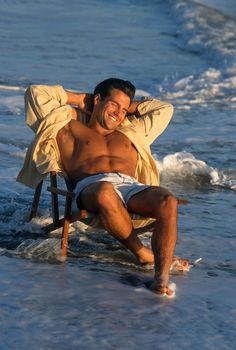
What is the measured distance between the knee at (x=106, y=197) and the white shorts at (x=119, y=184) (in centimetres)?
16

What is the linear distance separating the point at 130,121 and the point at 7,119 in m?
4.29

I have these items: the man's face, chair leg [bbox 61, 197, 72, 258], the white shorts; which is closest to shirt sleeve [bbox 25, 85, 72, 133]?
the man's face

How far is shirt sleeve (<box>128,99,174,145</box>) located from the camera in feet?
23.4

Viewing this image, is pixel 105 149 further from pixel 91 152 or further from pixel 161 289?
pixel 161 289

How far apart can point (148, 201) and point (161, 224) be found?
20cm

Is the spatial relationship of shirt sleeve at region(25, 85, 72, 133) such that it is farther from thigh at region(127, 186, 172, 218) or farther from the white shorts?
thigh at region(127, 186, 172, 218)

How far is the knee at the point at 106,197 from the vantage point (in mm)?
6160

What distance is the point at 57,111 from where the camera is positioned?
683 cm

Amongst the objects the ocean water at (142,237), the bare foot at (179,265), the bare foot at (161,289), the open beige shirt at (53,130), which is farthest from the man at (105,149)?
the bare foot at (161,289)

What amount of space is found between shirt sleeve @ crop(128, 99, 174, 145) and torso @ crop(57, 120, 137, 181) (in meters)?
0.18

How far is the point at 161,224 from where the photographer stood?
609 cm

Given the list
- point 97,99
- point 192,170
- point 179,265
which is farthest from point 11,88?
point 179,265

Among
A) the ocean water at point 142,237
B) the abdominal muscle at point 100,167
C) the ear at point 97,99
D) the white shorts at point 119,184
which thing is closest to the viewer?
the ocean water at point 142,237

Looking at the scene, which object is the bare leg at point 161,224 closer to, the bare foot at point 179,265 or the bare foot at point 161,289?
the bare foot at point 161,289
